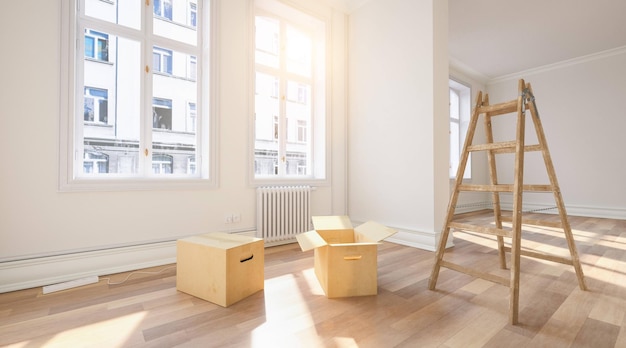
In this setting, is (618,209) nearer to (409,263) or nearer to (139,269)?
(409,263)

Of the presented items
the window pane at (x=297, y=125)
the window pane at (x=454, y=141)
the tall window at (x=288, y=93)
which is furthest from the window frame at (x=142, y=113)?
the window pane at (x=454, y=141)

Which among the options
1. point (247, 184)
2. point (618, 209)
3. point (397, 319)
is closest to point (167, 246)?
point (247, 184)

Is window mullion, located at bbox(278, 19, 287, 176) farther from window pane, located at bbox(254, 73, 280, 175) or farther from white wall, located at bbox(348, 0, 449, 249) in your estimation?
white wall, located at bbox(348, 0, 449, 249)

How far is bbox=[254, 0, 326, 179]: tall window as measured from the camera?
347 cm

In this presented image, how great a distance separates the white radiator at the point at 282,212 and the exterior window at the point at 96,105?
5.03 feet

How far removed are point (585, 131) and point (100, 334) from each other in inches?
310

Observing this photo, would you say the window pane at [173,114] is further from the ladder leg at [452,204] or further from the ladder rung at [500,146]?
the ladder rung at [500,146]

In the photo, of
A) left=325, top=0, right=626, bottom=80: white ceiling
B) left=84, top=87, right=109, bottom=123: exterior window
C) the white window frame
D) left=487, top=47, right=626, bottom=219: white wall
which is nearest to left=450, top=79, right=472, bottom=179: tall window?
left=325, top=0, right=626, bottom=80: white ceiling

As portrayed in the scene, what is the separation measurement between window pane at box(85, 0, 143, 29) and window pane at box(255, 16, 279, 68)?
4.14ft

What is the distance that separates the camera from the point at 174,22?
2812mm

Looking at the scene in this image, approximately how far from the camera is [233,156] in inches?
118

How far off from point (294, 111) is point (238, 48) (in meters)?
1.05

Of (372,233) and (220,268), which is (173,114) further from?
(372,233)

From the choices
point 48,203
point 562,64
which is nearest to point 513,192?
point 48,203
